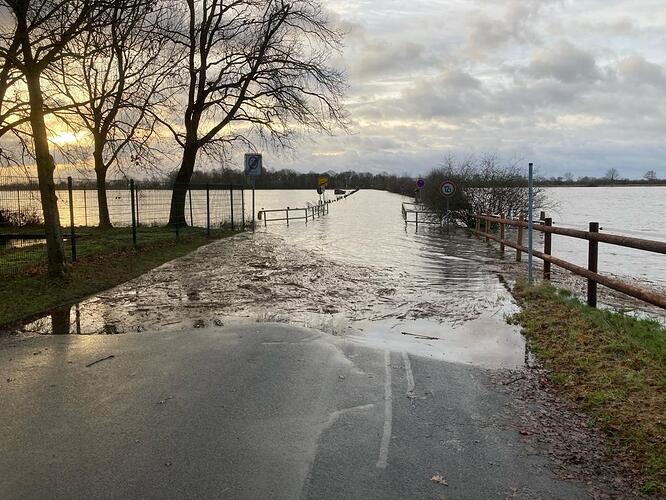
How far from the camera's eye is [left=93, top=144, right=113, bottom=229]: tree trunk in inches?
996

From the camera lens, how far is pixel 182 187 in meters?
23.4

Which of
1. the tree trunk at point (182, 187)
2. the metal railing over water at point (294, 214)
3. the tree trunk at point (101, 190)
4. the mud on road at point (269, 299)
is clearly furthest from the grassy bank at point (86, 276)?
the metal railing over water at point (294, 214)

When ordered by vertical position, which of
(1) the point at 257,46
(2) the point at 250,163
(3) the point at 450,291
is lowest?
(3) the point at 450,291

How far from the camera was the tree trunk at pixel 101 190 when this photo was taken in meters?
25.3

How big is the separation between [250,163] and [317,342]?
19.8 meters

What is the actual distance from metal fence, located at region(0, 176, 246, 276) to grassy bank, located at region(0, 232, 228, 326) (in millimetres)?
240

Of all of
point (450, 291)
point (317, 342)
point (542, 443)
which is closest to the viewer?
point (542, 443)

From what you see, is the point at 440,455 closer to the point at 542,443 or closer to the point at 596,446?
the point at 542,443

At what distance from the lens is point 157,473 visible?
12.2 ft

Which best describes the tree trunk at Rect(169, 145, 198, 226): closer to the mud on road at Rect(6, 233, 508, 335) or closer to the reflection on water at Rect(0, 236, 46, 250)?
the reflection on water at Rect(0, 236, 46, 250)

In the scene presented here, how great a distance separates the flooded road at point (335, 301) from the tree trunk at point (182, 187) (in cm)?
650

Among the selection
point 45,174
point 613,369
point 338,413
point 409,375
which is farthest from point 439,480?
point 45,174

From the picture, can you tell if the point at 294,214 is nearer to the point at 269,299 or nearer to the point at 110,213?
the point at 110,213

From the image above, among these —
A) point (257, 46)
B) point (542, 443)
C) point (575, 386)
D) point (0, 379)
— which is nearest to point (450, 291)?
point (575, 386)
